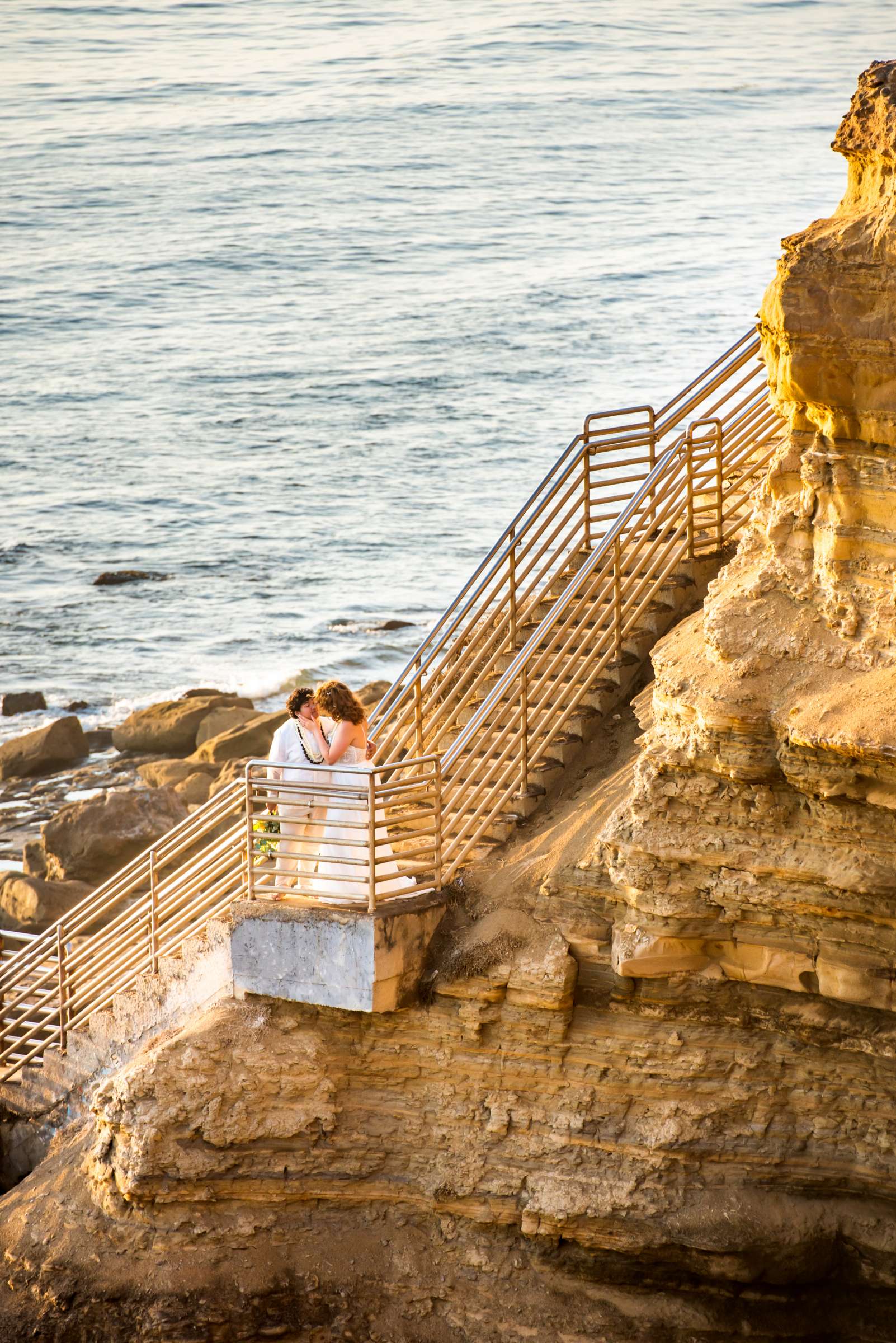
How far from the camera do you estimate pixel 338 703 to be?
11.5 meters

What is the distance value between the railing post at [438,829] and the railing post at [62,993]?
396 centimetres

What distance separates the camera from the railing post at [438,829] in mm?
11211

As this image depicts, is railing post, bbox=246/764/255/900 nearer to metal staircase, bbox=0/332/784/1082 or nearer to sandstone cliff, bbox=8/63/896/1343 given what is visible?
metal staircase, bbox=0/332/784/1082

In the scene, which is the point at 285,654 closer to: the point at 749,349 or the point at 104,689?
the point at 104,689

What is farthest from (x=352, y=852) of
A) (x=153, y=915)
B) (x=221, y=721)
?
(x=221, y=721)

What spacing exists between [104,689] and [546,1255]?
2263 centimetres

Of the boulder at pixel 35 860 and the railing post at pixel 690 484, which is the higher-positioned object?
the railing post at pixel 690 484

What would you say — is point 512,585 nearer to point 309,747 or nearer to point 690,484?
point 690,484

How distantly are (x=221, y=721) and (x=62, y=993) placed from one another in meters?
13.1

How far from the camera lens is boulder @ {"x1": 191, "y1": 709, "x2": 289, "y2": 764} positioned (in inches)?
988

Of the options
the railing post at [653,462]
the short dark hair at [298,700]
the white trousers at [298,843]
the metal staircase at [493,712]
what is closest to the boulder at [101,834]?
the metal staircase at [493,712]

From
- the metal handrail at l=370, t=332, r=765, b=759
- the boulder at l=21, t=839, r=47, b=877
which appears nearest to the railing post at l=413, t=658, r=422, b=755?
the metal handrail at l=370, t=332, r=765, b=759

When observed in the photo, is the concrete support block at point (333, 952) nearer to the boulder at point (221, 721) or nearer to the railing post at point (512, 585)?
the railing post at point (512, 585)

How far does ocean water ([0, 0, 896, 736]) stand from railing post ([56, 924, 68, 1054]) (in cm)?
2063
